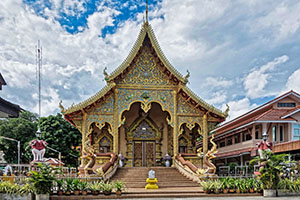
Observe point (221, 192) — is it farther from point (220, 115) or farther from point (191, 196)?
point (220, 115)

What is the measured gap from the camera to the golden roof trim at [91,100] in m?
15.3

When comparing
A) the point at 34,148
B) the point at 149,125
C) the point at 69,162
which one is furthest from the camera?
the point at 69,162

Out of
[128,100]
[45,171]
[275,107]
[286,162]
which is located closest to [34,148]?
[45,171]

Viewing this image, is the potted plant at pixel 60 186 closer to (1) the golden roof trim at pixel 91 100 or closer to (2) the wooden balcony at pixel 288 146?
(1) the golden roof trim at pixel 91 100

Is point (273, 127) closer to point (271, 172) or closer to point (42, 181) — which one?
point (271, 172)

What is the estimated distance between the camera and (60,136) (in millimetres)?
27203

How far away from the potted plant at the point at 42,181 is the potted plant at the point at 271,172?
7692 millimetres

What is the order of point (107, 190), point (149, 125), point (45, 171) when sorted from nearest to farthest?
point (45, 171) → point (107, 190) → point (149, 125)

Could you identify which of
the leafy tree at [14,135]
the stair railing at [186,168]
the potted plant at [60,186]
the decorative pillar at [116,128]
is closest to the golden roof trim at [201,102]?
the stair railing at [186,168]

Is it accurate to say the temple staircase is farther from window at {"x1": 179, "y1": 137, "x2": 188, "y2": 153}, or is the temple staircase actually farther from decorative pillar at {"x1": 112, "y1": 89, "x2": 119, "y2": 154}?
window at {"x1": 179, "y1": 137, "x2": 188, "y2": 153}

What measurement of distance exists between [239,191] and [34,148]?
8.10 metres

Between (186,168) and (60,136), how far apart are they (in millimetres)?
16170

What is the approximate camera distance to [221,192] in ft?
36.7

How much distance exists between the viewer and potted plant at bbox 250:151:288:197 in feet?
36.1
